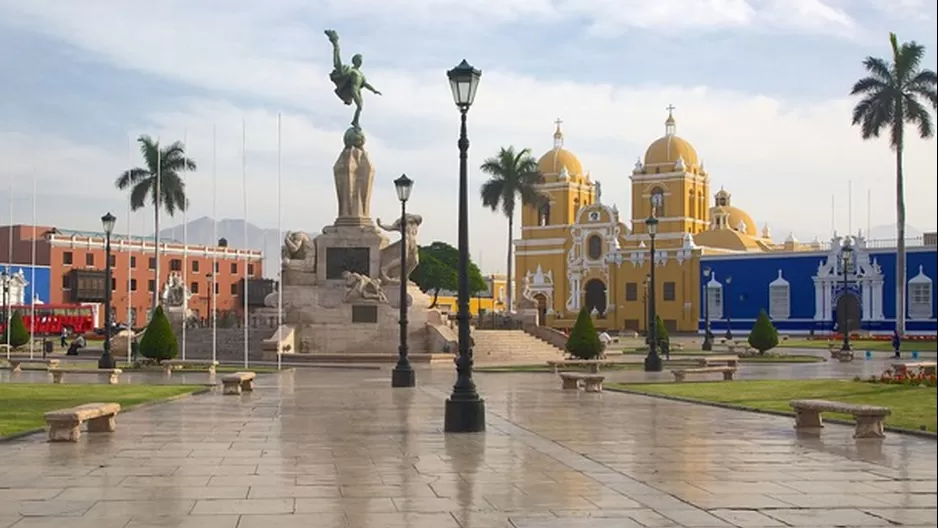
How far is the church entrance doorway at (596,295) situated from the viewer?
299 feet

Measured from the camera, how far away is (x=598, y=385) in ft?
76.7

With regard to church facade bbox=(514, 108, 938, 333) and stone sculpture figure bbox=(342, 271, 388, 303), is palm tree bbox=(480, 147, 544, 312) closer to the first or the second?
church facade bbox=(514, 108, 938, 333)

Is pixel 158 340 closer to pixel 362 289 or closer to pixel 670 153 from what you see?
pixel 362 289

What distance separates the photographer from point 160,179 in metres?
62.7

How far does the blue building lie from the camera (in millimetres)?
68188

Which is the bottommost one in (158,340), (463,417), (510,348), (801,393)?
(510,348)

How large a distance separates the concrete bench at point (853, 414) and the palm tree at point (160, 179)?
51132 mm

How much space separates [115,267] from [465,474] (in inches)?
3054

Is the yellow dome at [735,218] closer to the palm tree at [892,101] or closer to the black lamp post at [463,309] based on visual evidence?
the palm tree at [892,101]

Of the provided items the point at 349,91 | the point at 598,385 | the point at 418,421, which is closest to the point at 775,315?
the point at 349,91

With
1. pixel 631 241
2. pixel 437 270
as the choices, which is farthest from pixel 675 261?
pixel 437 270

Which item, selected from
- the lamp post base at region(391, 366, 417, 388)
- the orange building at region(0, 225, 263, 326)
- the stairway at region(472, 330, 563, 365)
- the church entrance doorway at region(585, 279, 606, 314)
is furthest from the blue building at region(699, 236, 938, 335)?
the lamp post base at region(391, 366, 417, 388)

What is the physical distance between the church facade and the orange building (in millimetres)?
25217

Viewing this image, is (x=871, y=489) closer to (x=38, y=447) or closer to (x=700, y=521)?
(x=700, y=521)
